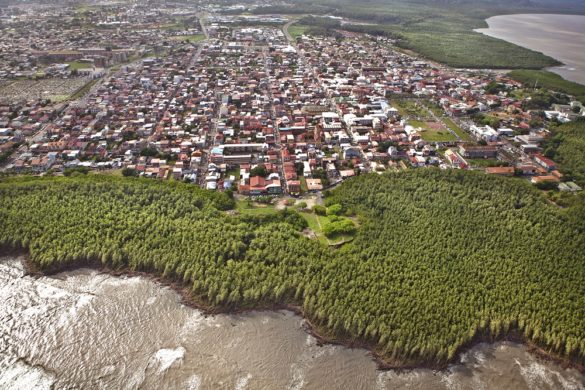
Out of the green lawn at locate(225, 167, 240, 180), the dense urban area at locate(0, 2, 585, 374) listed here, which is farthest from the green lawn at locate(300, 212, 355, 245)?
the green lawn at locate(225, 167, 240, 180)

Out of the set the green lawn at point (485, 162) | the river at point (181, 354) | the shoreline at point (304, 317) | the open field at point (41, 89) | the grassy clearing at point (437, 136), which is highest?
the open field at point (41, 89)

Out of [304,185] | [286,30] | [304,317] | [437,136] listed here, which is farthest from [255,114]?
[286,30]

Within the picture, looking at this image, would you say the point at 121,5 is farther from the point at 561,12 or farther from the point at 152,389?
the point at 561,12

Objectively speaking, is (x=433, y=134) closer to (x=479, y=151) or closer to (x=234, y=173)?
(x=479, y=151)

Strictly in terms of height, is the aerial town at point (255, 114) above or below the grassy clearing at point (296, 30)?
below

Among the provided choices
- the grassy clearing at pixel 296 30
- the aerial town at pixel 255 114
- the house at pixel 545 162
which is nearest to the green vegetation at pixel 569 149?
the house at pixel 545 162

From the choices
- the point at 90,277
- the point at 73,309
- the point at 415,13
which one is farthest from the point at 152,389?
the point at 415,13

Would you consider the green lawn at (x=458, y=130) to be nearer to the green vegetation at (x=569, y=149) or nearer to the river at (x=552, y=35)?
the green vegetation at (x=569, y=149)
